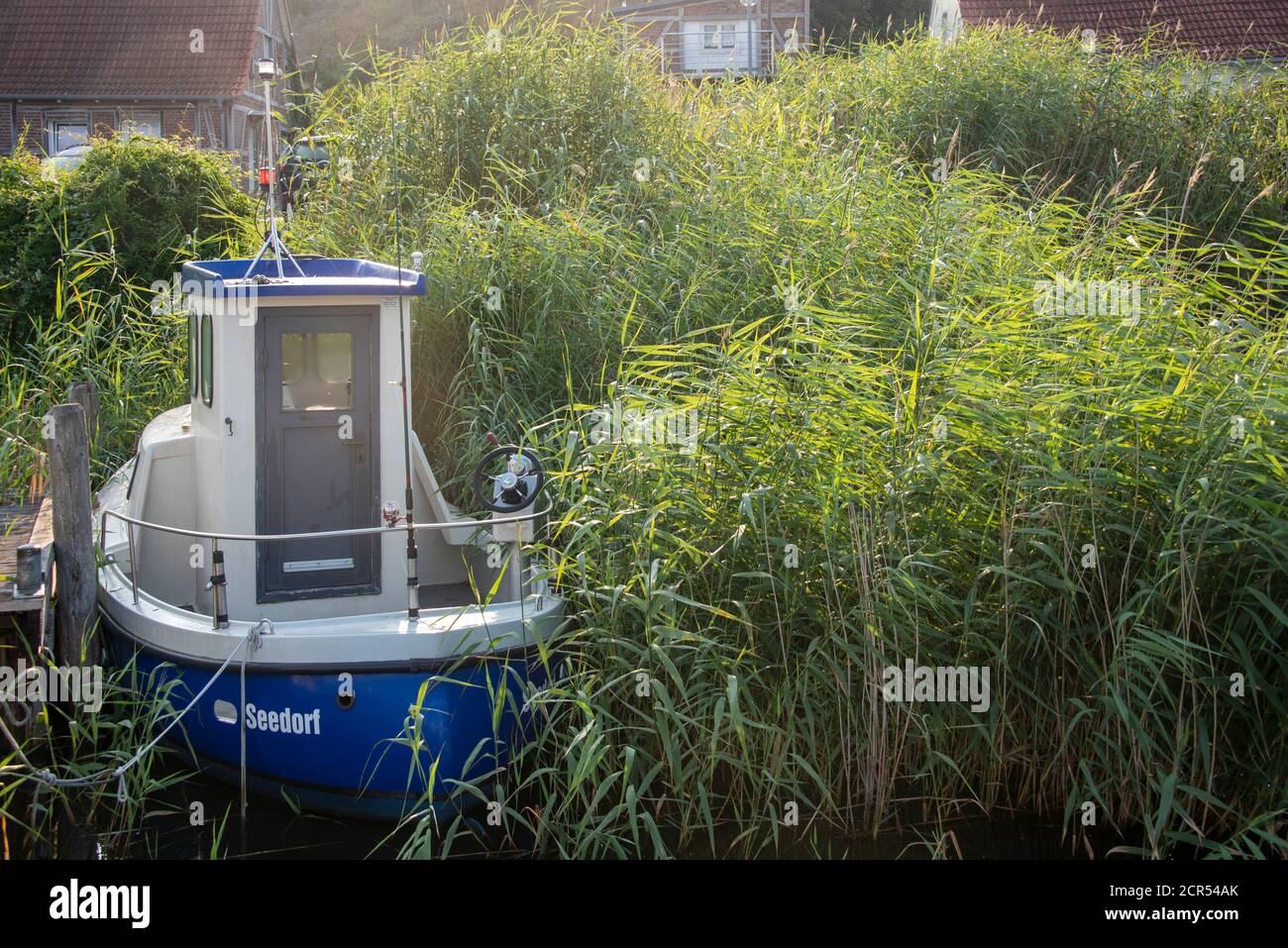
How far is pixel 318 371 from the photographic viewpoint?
20.7ft

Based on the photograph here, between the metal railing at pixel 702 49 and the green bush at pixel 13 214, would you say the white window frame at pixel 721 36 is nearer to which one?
the metal railing at pixel 702 49

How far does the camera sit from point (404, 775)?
5469 millimetres

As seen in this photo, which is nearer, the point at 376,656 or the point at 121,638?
the point at 376,656

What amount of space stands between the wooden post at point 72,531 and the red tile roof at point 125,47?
21436 millimetres

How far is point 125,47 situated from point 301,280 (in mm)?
24392

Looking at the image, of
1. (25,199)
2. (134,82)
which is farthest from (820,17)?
(25,199)

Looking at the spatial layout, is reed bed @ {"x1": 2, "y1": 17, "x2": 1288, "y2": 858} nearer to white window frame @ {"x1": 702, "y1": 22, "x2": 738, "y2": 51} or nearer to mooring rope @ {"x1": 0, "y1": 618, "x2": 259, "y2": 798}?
mooring rope @ {"x1": 0, "y1": 618, "x2": 259, "y2": 798}

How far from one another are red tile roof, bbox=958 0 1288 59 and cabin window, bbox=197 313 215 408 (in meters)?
18.1

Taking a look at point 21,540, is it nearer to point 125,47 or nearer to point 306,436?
point 306,436

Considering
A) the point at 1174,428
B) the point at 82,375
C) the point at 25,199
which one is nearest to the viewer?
the point at 1174,428

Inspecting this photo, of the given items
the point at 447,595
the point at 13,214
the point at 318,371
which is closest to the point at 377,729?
the point at 447,595

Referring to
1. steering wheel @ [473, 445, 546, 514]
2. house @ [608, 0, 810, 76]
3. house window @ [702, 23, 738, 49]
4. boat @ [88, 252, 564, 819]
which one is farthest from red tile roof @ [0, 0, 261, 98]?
steering wheel @ [473, 445, 546, 514]
